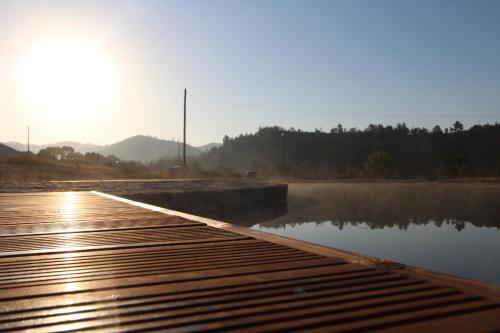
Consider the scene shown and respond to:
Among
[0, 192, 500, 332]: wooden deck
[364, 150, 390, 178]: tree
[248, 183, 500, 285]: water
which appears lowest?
[248, 183, 500, 285]: water

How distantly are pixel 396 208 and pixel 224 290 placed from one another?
13166 millimetres

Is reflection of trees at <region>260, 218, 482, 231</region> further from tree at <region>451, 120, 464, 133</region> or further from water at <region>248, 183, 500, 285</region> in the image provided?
tree at <region>451, 120, 464, 133</region>

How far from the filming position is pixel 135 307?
2070 mm

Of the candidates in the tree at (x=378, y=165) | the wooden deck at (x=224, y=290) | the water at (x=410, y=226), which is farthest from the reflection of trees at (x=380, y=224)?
the tree at (x=378, y=165)

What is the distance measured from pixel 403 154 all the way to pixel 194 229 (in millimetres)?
62616

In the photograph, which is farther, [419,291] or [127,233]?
[127,233]

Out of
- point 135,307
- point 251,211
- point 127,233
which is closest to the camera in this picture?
point 135,307

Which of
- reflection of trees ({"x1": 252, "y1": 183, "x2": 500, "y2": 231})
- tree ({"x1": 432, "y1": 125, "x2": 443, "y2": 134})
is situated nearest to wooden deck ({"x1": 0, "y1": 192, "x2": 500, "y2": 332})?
reflection of trees ({"x1": 252, "y1": 183, "x2": 500, "y2": 231})

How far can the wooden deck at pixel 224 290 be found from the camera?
6.15ft

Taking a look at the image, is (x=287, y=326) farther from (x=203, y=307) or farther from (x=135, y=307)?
(x=135, y=307)

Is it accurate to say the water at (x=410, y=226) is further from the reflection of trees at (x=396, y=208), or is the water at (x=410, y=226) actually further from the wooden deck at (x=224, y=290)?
the wooden deck at (x=224, y=290)

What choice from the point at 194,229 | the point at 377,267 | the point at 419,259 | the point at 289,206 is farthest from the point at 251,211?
the point at 377,267

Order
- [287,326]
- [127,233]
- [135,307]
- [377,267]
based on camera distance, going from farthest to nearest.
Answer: [127,233], [377,267], [135,307], [287,326]

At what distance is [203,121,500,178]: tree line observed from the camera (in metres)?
57.6
